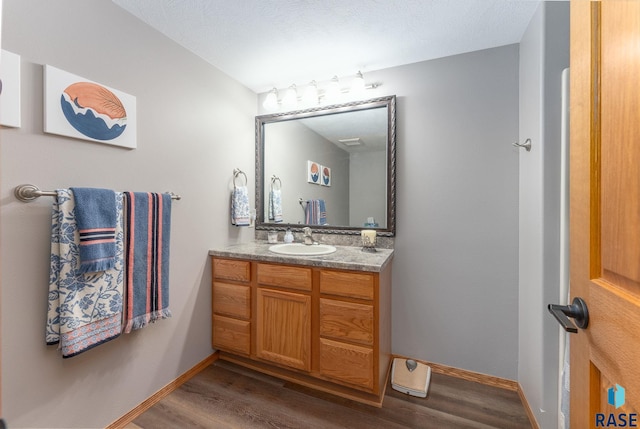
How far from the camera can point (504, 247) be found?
5.67 feet

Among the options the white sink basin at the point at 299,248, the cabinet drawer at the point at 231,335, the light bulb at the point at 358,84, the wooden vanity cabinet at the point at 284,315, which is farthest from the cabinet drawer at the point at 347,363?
the light bulb at the point at 358,84

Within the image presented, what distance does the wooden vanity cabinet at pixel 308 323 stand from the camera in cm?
153

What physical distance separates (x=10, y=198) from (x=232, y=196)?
4.06 ft

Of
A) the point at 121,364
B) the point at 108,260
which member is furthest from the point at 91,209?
the point at 121,364

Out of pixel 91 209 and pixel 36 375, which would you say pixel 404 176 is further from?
pixel 36 375

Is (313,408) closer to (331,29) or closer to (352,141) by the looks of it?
(352,141)

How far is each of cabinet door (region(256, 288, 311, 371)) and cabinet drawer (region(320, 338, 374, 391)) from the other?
4.5 inches

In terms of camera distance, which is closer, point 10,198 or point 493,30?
point 10,198

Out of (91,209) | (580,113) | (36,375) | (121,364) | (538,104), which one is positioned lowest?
(121,364)

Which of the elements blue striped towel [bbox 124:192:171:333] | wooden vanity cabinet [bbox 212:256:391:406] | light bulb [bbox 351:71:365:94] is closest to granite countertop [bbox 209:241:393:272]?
wooden vanity cabinet [bbox 212:256:391:406]

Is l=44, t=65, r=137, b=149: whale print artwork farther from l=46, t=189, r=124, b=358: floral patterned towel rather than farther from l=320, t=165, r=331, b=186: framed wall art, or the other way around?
l=320, t=165, r=331, b=186: framed wall art

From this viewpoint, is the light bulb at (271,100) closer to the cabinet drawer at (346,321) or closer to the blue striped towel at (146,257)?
the blue striped towel at (146,257)

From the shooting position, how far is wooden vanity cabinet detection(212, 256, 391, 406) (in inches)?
60.2

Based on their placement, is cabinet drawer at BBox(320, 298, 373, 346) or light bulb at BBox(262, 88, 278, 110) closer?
cabinet drawer at BBox(320, 298, 373, 346)
